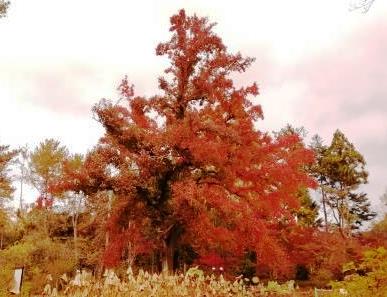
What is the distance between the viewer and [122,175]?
18.2 metres

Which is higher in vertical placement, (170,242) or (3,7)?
(3,7)

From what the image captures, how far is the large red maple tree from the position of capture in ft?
59.4

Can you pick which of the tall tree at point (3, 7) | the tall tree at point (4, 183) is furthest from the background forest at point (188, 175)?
the tall tree at point (4, 183)

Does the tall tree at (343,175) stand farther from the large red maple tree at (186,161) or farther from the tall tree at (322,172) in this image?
the large red maple tree at (186,161)

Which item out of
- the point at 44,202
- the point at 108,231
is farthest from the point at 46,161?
the point at 108,231

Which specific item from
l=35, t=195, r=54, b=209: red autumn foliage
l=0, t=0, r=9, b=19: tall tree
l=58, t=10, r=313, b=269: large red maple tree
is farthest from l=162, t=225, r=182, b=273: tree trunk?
l=35, t=195, r=54, b=209: red autumn foliage

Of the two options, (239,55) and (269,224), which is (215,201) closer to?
(239,55)

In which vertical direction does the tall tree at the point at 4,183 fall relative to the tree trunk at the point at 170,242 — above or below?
above

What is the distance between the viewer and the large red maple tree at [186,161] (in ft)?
59.4

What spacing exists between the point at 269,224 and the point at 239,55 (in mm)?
11096

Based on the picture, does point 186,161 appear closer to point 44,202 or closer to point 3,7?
point 3,7

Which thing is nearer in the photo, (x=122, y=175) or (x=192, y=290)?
(x=192, y=290)

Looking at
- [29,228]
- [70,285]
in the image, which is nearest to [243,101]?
[70,285]

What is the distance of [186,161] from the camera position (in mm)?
18438
